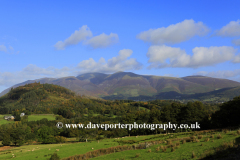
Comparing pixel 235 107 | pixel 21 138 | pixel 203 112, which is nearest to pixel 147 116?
pixel 203 112

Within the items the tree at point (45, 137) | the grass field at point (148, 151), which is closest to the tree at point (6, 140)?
the tree at point (45, 137)

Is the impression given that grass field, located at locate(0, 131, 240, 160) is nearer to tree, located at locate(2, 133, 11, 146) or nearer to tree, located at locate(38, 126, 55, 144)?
tree, located at locate(38, 126, 55, 144)

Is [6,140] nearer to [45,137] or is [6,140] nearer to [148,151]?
[45,137]

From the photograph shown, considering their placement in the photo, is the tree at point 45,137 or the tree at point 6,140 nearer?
the tree at point 45,137

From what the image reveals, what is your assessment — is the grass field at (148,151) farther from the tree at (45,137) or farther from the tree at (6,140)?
the tree at (6,140)

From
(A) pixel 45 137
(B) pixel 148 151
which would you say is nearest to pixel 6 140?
(A) pixel 45 137

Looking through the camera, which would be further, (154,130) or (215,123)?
(154,130)

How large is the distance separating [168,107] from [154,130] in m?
17.3

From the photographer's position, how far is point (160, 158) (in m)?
23.5

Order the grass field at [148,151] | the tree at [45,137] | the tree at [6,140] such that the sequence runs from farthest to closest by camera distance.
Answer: the tree at [6,140], the tree at [45,137], the grass field at [148,151]

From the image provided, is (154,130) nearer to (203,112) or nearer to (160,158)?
(203,112)

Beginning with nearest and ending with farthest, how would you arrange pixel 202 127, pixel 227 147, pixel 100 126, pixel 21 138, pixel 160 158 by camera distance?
pixel 227 147 → pixel 160 158 → pixel 202 127 → pixel 21 138 → pixel 100 126

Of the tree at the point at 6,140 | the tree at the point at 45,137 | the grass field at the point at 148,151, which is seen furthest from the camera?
the tree at the point at 6,140

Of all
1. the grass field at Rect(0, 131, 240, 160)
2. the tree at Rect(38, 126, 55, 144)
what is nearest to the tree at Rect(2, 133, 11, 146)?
the tree at Rect(38, 126, 55, 144)
